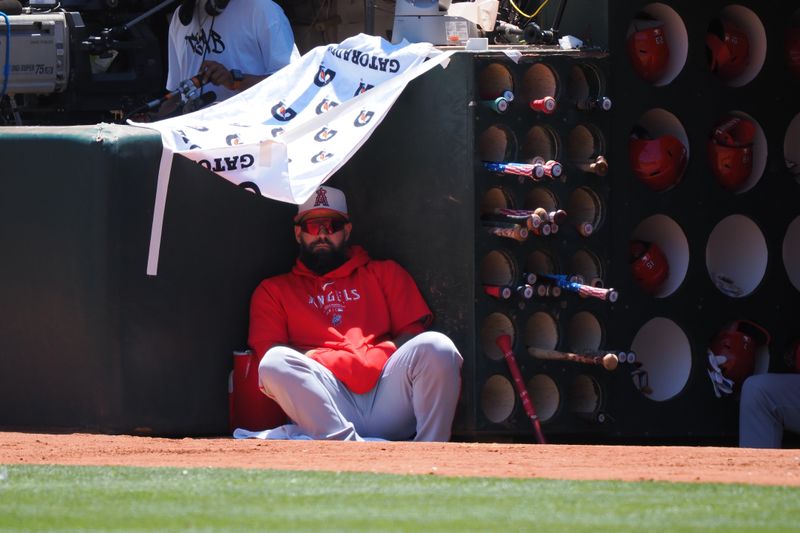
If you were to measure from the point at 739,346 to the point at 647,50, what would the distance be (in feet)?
6.05

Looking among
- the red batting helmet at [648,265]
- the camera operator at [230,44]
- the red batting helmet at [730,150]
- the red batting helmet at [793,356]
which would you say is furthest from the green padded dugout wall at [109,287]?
the red batting helmet at [793,356]

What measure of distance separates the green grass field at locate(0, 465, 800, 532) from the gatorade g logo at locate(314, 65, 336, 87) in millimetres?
3155

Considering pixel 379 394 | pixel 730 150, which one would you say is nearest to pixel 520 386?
pixel 379 394

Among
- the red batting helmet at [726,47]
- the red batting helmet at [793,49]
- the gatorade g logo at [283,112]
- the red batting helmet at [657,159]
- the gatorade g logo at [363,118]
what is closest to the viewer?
the gatorade g logo at [363,118]

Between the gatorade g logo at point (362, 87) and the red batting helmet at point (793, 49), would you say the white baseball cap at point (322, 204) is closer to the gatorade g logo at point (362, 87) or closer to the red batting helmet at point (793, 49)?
the gatorade g logo at point (362, 87)

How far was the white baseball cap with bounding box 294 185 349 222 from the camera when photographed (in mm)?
8711

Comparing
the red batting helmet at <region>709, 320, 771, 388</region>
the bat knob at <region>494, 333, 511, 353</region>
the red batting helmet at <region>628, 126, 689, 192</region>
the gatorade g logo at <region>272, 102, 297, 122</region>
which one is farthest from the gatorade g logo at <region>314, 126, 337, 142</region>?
the red batting helmet at <region>709, 320, 771, 388</region>

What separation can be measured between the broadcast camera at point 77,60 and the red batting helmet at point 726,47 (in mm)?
3597

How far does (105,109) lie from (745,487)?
5606mm

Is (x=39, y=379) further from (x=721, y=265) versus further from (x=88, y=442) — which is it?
(x=721, y=265)

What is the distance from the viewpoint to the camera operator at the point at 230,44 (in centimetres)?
944

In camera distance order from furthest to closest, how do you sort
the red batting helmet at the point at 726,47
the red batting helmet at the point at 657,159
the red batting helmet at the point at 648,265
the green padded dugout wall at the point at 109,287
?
1. the red batting helmet at the point at 726,47
2. the red batting helmet at the point at 648,265
3. the red batting helmet at the point at 657,159
4. the green padded dugout wall at the point at 109,287

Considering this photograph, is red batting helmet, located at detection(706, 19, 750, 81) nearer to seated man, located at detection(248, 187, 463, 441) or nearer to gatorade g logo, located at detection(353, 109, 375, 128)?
gatorade g logo, located at detection(353, 109, 375, 128)

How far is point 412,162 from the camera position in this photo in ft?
29.0
